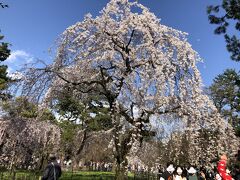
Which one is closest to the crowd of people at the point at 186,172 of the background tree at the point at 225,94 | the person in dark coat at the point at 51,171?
the person in dark coat at the point at 51,171

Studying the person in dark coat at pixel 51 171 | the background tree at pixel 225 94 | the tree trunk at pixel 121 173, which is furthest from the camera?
→ the background tree at pixel 225 94

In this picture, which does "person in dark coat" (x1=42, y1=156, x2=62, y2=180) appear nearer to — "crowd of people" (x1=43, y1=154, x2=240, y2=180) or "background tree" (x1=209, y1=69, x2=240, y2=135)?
"crowd of people" (x1=43, y1=154, x2=240, y2=180)

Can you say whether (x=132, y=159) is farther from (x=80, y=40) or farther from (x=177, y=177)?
(x=80, y=40)

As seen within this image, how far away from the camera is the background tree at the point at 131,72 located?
897 centimetres

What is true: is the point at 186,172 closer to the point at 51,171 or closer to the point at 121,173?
the point at 121,173

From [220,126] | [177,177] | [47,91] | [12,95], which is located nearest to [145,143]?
[177,177]

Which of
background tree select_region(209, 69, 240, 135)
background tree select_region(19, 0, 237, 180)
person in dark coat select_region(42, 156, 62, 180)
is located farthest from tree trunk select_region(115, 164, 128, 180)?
background tree select_region(209, 69, 240, 135)

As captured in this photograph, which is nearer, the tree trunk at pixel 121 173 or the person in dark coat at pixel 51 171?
the person in dark coat at pixel 51 171

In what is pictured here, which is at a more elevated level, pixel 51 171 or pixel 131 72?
pixel 131 72

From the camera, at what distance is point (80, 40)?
947 centimetres

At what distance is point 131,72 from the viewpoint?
9438mm

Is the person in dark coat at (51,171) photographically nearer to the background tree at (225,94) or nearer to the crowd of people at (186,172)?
the crowd of people at (186,172)

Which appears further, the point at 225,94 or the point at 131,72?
the point at 225,94

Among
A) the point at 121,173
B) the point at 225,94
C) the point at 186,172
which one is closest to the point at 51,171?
the point at 121,173
